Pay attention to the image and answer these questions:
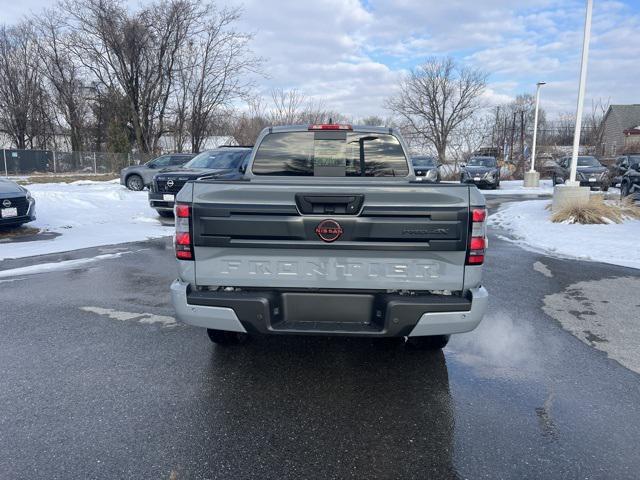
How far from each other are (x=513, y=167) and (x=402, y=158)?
3530 centimetres

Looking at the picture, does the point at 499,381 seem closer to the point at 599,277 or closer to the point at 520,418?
the point at 520,418

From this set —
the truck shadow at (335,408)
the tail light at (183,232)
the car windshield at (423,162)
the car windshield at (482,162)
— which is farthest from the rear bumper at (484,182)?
the tail light at (183,232)

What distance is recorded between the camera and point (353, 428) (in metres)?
2.91

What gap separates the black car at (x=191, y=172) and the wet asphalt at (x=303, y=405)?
6.80 m

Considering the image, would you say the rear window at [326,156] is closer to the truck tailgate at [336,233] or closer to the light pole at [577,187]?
the truck tailgate at [336,233]

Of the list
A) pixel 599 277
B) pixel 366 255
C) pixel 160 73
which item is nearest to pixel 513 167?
pixel 160 73

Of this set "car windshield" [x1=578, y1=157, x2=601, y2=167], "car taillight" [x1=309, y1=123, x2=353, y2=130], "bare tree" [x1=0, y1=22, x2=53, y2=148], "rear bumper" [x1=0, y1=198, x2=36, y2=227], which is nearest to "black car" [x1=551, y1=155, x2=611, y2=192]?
"car windshield" [x1=578, y1=157, x2=601, y2=167]

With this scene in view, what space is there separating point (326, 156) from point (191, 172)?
800cm

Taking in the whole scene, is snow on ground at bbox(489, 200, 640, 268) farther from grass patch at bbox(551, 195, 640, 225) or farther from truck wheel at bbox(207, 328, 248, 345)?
truck wheel at bbox(207, 328, 248, 345)

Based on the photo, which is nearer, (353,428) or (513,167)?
(353,428)

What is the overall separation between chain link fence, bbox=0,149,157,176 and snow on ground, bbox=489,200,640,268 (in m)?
27.7

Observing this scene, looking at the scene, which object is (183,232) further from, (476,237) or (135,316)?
(135,316)

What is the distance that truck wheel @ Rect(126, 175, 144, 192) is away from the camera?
66.4 ft

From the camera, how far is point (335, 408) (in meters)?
3.15
